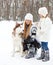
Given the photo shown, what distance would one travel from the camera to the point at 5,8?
492 inches

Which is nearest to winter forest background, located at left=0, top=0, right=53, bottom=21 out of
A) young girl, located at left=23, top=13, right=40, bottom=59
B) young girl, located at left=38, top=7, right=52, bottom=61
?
young girl, located at left=23, top=13, right=40, bottom=59

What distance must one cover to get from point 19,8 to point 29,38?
276 inches

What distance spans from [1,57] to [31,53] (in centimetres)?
60

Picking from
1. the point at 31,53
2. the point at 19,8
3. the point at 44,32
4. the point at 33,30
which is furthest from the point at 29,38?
the point at 19,8

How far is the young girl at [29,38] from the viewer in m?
5.42

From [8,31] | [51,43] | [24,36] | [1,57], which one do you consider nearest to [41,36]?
[24,36]

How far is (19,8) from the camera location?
1235cm

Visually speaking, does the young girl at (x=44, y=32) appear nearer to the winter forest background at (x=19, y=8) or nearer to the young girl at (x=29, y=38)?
the young girl at (x=29, y=38)

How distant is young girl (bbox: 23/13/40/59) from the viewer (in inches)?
213

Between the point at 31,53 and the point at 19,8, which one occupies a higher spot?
the point at 19,8

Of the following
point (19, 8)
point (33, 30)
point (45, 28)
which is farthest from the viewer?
point (19, 8)

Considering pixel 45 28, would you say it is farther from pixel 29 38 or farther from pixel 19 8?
pixel 19 8

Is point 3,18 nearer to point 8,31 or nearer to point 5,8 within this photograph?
point 5,8

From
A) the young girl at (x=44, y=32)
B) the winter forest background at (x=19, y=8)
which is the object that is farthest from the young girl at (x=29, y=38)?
the winter forest background at (x=19, y=8)
